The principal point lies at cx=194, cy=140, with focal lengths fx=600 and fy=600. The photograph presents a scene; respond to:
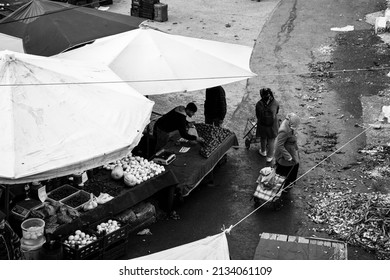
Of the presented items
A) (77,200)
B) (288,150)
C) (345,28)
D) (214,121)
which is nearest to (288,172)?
(288,150)

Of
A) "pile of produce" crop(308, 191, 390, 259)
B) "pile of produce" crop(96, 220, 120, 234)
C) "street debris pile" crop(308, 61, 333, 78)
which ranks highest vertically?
"pile of produce" crop(96, 220, 120, 234)

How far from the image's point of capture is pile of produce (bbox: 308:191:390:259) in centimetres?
941

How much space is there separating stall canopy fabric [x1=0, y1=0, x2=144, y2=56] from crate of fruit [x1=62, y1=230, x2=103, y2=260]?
5289mm

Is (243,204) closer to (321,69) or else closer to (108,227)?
(108,227)

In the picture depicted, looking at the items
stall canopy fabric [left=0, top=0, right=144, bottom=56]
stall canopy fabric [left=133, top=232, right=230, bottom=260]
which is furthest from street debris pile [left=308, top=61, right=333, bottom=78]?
stall canopy fabric [left=133, top=232, right=230, bottom=260]

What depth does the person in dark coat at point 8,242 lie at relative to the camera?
8211mm

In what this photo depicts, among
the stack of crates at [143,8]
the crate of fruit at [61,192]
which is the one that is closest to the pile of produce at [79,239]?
the crate of fruit at [61,192]

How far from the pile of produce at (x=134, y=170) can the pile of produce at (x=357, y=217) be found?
281 cm

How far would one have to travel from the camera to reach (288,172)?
Result: 1062cm

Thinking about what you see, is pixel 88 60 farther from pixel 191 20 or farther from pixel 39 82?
pixel 191 20

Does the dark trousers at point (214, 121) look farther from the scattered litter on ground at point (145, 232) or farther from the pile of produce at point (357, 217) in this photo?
the scattered litter on ground at point (145, 232)

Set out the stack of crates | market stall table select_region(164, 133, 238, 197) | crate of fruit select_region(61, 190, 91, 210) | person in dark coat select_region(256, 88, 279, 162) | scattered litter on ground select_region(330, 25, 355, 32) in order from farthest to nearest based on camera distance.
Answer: the stack of crates < scattered litter on ground select_region(330, 25, 355, 32) < person in dark coat select_region(256, 88, 279, 162) < market stall table select_region(164, 133, 238, 197) < crate of fruit select_region(61, 190, 91, 210)

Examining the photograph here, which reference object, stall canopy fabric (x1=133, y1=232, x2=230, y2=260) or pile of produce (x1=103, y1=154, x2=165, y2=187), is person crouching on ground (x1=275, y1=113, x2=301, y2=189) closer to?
pile of produce (x1=103, y1=154, x2=165, y2=187)
